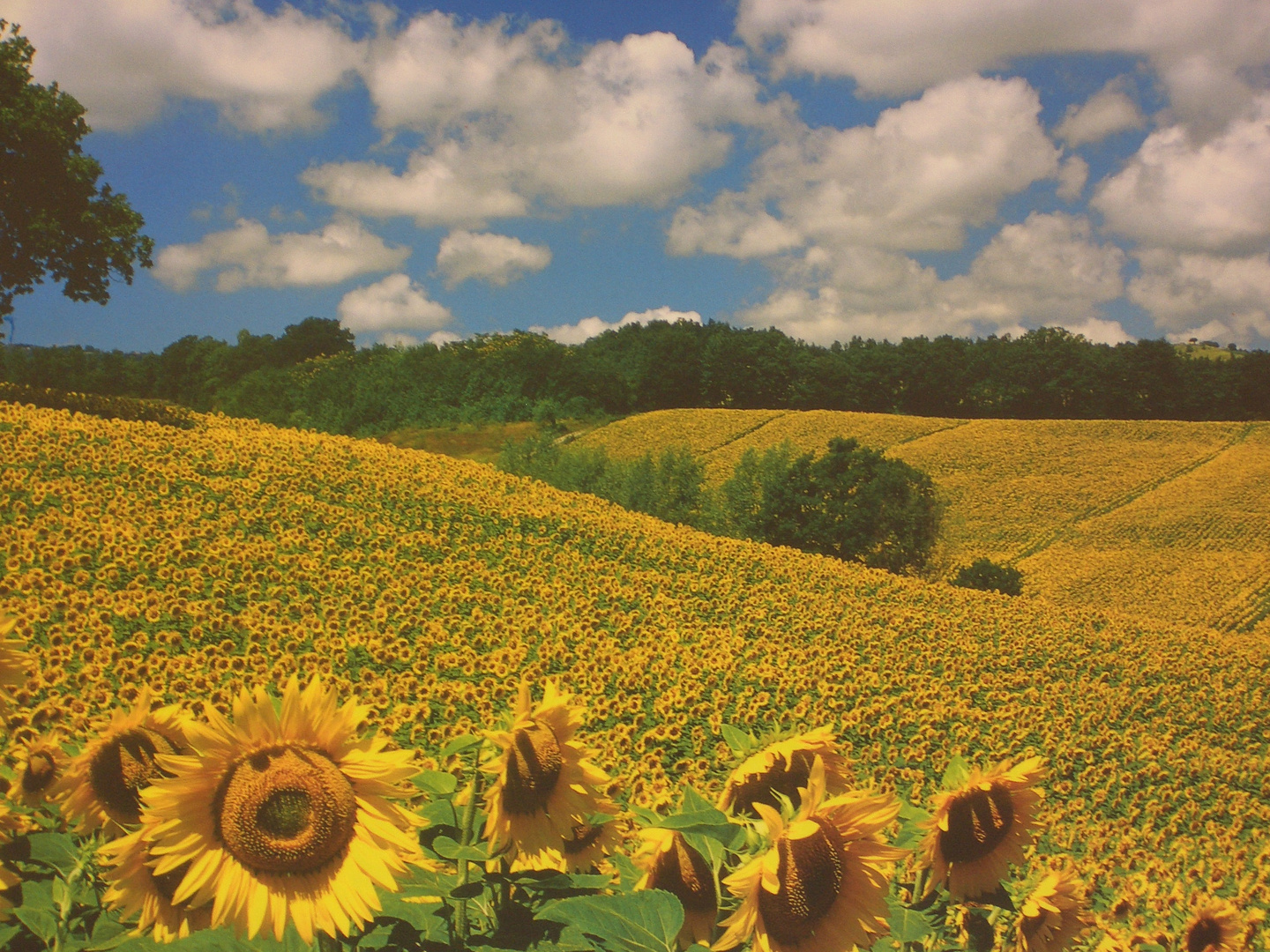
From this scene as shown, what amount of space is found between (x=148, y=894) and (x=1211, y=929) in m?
2.68

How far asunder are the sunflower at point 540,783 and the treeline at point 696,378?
55.8 metres

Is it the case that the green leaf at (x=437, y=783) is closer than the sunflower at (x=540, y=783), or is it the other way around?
the sunflower at (x=540, y=783)

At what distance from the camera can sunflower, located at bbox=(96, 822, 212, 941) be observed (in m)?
1.42

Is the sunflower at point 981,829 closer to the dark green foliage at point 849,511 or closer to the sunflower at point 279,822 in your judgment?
the sunflower at point 279,822

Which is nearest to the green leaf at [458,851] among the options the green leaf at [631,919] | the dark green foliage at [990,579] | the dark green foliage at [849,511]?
the green leaf at [631,919]

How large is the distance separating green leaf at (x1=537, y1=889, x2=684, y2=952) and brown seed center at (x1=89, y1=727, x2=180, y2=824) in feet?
2.52

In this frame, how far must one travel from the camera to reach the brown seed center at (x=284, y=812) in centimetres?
130

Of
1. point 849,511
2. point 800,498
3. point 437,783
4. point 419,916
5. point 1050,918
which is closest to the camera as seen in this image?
point 419,916

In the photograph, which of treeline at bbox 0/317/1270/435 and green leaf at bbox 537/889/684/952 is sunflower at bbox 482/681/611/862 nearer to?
green leaf at bbox 537/889/684/952

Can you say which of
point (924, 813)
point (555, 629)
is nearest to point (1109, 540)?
point (555, 629)

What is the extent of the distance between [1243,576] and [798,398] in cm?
4113

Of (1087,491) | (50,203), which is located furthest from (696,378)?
(50,203)

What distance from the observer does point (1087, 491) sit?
41.2 m

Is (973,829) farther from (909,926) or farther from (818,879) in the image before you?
(818,879)
